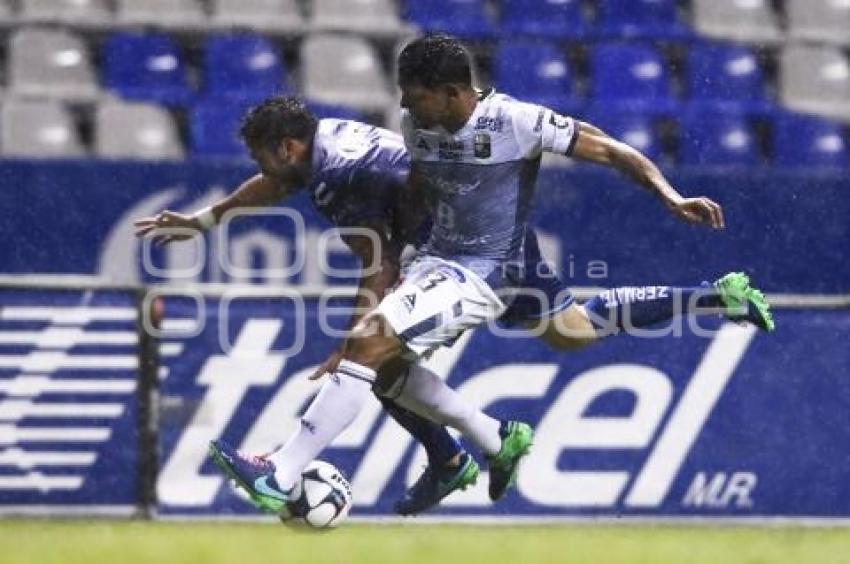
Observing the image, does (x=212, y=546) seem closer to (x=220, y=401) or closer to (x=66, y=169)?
(x=220, y=401)

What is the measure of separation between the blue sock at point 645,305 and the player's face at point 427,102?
1177mm

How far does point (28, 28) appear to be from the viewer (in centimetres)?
1385

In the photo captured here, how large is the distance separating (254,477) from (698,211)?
1995 mm

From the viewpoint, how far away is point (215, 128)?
12859 mm

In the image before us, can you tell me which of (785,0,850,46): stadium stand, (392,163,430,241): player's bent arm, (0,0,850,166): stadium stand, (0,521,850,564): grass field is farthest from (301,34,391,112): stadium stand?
(392,163,430,241): player's bent arm

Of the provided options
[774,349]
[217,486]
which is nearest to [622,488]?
[774,349]

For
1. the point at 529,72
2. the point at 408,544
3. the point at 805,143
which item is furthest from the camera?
the point at 529,72

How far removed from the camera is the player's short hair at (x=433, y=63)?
7.65m

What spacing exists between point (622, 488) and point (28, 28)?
5.72 m

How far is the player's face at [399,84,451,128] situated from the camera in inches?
304

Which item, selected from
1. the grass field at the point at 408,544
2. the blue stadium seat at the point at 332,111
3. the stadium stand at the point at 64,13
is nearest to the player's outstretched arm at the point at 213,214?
the grass field at the point at 408,544

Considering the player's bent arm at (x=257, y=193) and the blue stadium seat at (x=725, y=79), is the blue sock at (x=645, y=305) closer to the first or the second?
the player's bent arm at (x=257, y=193)

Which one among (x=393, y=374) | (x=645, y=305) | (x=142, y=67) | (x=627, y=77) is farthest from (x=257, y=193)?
(x=627, y=77)

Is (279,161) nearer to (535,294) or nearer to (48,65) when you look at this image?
(535,294)
